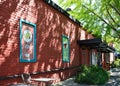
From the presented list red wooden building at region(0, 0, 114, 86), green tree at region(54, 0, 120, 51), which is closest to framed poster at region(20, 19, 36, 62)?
red wooden building at region(0, 0, 114, 86)

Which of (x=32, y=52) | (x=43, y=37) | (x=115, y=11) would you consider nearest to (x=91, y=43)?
(x=115, y=11)

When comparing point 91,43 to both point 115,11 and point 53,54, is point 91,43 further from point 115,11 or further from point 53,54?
point 53,54

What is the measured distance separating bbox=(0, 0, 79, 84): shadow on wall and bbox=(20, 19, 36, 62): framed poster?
0.87 feet

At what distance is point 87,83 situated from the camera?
52.3ft

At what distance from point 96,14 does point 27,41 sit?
40.9 ft

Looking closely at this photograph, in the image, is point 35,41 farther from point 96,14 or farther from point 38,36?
point 96,14

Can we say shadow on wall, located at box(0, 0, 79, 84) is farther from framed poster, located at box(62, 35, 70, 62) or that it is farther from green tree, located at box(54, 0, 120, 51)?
green tree, located at box(54, 0, 120, 51)

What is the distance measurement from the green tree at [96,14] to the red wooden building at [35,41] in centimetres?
300

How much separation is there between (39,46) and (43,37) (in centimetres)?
76

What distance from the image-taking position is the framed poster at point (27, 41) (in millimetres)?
11234

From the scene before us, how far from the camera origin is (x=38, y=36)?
13.1m

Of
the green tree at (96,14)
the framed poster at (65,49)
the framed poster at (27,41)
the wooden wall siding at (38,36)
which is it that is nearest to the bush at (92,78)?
the wooden wall siding at (38,36)

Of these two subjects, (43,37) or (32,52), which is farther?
(43,37)

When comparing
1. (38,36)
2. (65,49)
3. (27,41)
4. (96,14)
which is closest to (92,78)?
(65,49)
